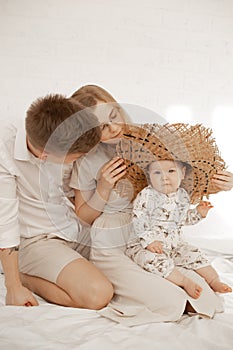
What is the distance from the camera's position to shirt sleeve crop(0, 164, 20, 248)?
1.66 meters

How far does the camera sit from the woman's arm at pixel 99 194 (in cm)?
170

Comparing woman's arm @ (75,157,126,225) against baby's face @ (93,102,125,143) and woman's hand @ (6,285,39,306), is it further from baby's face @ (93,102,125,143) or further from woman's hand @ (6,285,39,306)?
woman's hand @ (6,285,39,306)

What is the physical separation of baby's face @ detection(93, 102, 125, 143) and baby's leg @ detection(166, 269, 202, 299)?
1.65ft

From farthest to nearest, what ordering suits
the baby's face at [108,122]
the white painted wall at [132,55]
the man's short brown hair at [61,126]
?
the white painted wall at [132,55]
the baby's face at [108,122]
the man's short brown hair at [61,126]

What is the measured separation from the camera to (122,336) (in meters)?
1.38

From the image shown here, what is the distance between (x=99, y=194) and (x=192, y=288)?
17.9 inches

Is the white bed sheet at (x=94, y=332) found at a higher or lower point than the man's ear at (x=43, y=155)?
lower

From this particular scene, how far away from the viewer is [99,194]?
1771 millimetres

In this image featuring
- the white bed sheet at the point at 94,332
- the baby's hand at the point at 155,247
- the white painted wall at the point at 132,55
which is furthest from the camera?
the white painted wall at the point at 132,55

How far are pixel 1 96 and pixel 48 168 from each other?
1514 millimetres

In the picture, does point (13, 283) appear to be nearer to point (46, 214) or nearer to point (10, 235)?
point (10, 235)

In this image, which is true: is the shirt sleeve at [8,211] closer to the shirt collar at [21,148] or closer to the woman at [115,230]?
the shirt collar at [21,148]

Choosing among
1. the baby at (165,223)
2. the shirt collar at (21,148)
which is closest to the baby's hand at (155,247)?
the baby at (165,223)

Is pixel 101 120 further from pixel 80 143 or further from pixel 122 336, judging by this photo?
pixel 122 336
